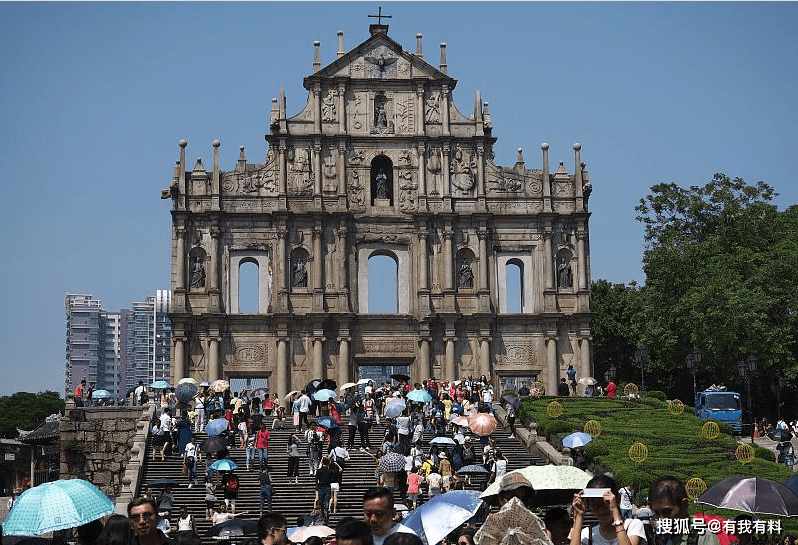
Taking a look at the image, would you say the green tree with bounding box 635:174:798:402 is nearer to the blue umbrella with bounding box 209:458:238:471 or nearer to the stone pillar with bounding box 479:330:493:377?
the stone pillar with bounding box 479:330:493:377

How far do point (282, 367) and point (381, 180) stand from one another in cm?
956

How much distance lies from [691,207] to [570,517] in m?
54.7

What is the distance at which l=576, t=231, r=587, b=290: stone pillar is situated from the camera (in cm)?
5744

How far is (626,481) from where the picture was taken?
3578cm

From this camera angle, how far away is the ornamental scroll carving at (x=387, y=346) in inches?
2227

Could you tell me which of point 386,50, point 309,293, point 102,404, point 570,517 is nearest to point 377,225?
point 309,293

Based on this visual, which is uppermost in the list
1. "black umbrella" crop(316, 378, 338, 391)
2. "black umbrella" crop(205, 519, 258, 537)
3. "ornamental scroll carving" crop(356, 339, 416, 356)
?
"ornamental scroll carving" crop(356, 339, 416, 356)

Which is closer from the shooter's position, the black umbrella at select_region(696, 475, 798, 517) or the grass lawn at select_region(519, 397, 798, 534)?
the black umbrella at select_region(696, 475, 798, 517)

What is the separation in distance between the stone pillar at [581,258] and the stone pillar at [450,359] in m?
6.26

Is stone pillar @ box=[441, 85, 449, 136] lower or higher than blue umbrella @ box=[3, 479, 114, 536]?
higher

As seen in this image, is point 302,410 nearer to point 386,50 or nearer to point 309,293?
point 309,293

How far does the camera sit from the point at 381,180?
2281 inches

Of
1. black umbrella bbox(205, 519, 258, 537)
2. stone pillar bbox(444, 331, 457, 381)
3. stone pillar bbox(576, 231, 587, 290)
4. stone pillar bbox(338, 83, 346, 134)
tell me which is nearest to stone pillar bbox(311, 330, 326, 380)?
stone pillar bbox(444, 331, 457, 381)

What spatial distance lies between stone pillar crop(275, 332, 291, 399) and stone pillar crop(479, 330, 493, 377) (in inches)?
329
